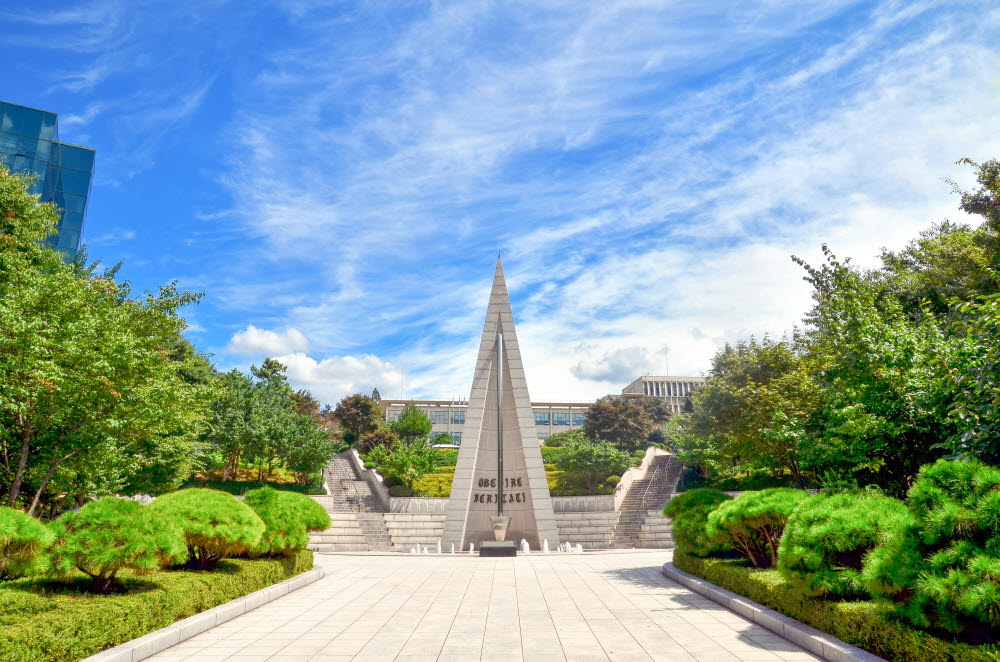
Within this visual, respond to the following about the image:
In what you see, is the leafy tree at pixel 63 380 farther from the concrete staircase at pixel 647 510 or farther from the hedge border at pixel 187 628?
the concrete staircase at pixel 647 510

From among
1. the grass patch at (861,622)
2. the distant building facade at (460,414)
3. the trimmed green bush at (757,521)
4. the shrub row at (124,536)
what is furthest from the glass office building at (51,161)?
the distant building facade at (460,414)

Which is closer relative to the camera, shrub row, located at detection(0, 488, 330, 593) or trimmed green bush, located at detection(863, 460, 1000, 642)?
trimmed green bush, located at detection(863, 460, 1000, 642)

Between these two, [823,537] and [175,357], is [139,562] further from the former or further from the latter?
[175,357]

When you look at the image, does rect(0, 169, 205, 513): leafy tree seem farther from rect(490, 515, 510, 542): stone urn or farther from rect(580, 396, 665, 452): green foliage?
rect(580, 396, 665, 452): green foliage

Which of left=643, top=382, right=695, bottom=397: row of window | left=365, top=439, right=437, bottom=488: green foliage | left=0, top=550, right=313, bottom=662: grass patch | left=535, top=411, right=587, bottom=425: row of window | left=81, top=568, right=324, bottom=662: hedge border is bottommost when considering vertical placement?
left=81, top=568, right=324, bottom=662: hedge border

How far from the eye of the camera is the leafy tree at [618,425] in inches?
2146

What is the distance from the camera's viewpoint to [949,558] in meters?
5.89

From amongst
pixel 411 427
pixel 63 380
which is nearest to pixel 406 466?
pixel 411 427

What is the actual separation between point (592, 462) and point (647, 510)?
6.85 m

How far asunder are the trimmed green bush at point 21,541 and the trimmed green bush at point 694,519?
12.7m

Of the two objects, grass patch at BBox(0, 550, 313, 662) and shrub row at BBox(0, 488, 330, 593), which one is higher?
shrub row at BBox(0, 488, 330, 593)

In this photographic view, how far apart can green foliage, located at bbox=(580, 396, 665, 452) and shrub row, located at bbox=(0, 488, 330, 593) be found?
146ft

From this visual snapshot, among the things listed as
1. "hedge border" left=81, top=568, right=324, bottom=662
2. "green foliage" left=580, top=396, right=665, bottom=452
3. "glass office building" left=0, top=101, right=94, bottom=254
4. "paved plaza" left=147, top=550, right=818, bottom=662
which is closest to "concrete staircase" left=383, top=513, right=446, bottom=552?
"paved plaza" left=147, top=550, right=818, bottom=662

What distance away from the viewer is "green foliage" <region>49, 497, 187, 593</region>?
8.45m
